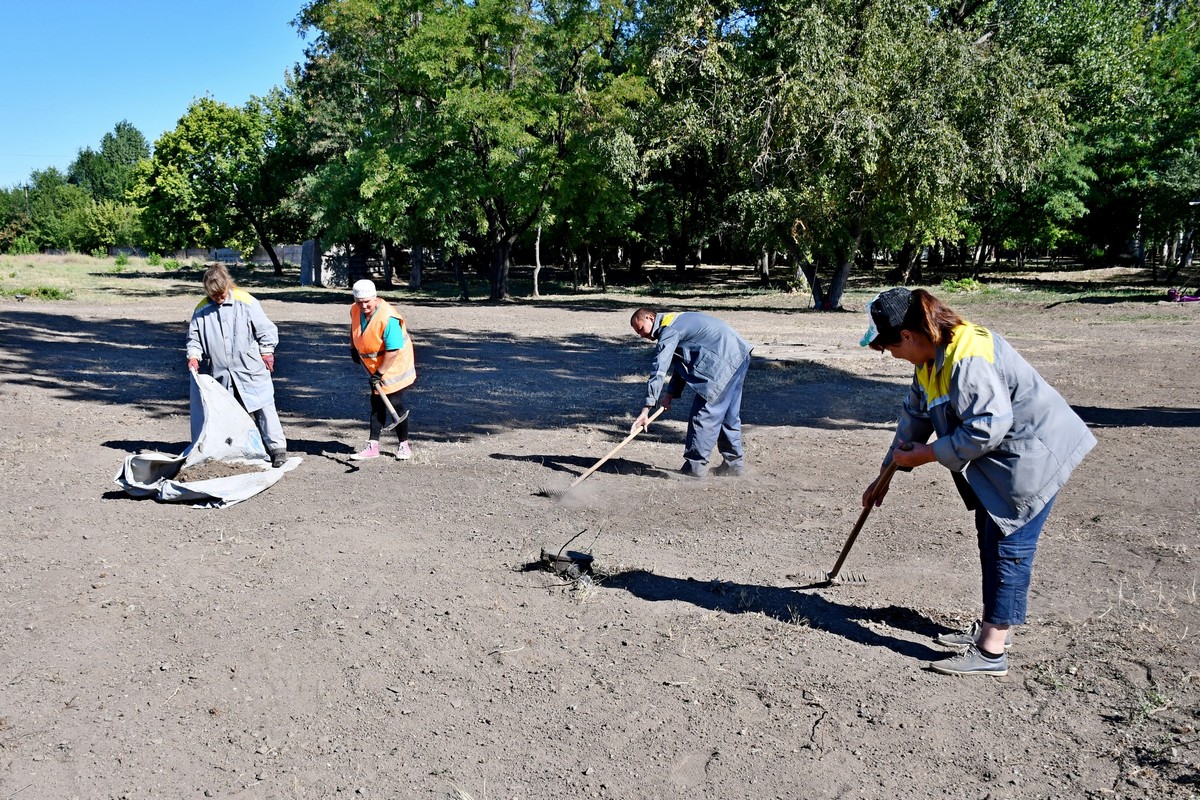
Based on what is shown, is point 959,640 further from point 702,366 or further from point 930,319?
point 702,366

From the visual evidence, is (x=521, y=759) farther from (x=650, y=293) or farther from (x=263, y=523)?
(x=650, y=293)

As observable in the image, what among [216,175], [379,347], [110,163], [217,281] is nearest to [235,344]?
[217,281]

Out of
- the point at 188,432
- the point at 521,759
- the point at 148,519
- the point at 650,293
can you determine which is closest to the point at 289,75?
the point at 650,293

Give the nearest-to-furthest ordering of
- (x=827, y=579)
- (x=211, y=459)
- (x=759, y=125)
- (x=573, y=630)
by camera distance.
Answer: (x=573, y=630) < (x=827, y=579) < (x=211, y=459) < (x=759, y=125)

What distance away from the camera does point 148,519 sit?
6.58 metres

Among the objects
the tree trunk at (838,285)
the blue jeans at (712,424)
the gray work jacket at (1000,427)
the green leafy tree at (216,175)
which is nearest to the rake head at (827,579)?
the gray work jacket at (1000,427)

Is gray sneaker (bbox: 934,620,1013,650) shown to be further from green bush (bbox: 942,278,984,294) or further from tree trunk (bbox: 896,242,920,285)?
tree trunk (bbox: 896,242,920,285)

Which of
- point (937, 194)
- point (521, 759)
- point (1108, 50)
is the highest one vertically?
point (1108, 50)

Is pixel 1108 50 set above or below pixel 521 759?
above

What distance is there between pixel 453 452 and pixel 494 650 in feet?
14.9

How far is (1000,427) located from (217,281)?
6.10 metres

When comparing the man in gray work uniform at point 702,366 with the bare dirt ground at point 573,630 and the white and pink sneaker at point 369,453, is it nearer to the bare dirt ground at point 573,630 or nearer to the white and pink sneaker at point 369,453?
the bare dirt ground at point 573,630

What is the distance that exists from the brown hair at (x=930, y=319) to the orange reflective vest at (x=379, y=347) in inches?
202

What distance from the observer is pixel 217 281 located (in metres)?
7.46
